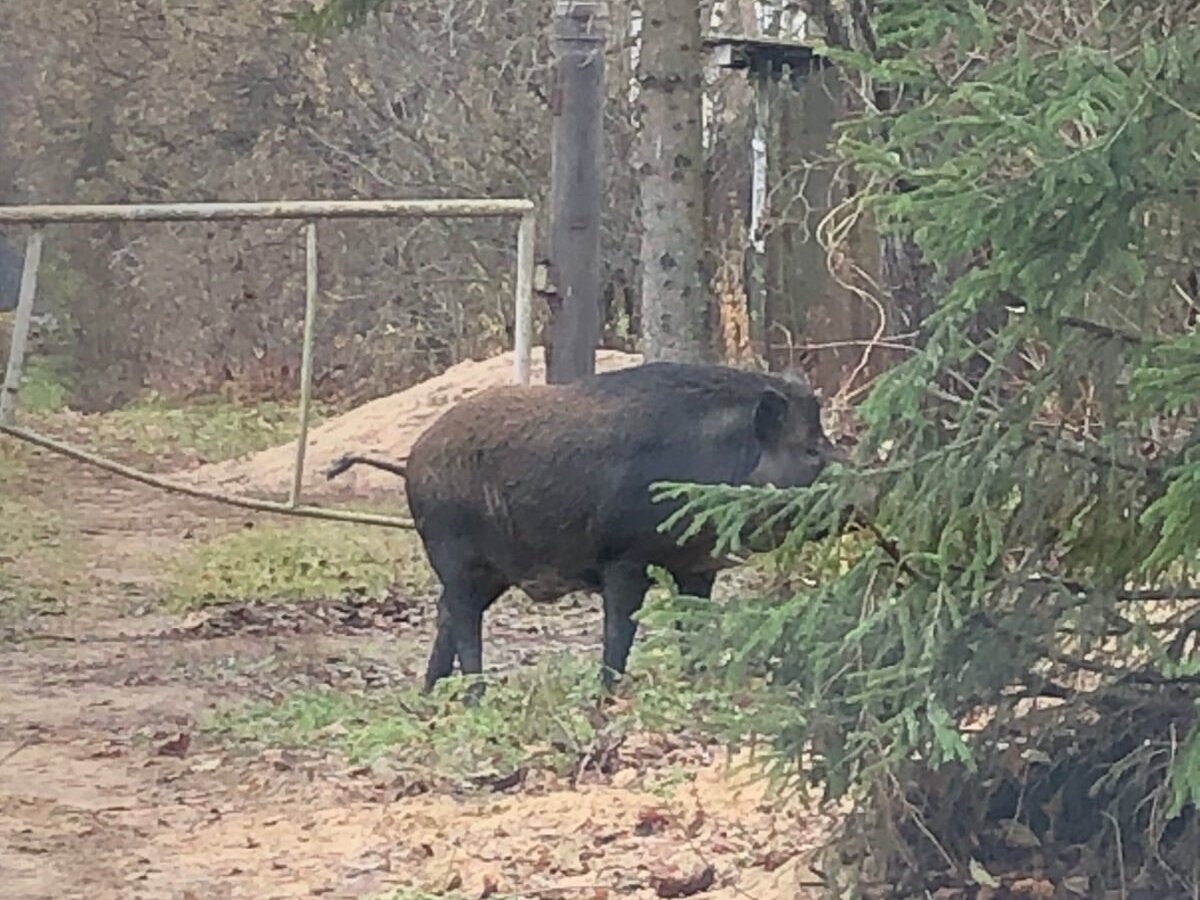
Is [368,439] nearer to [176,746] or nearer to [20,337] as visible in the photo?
[20,337]

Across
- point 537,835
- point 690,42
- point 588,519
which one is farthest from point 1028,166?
→ point 690,42

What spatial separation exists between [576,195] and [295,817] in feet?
16.1

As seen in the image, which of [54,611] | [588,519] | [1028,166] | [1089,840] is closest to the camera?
[1028,166]

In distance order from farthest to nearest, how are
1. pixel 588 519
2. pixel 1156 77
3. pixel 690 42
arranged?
pixel 690 42, pixel 588 519, pixel 1156 77

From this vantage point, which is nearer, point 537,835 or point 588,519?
point 537,835

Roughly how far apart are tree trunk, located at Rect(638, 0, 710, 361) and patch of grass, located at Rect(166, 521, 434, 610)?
2433 millimetres

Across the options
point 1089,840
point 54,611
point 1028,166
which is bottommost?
point 54,611

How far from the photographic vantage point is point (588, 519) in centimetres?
757

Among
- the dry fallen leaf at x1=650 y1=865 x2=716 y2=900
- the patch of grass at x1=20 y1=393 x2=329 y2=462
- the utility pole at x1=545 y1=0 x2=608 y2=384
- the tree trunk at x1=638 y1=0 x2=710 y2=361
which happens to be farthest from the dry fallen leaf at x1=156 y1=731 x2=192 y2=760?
the patch of grass at x1=20 y1=393 x2=329 y2=462

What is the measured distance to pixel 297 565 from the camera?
12.3m

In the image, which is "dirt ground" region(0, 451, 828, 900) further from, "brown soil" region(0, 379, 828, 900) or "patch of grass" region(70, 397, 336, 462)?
"patch of grass" region(70, 397, 336, 462)

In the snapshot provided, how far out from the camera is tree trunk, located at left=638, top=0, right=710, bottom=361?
32.0ft

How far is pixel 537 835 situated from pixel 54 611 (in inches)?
236

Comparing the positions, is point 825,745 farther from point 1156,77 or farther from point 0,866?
point 0,866
